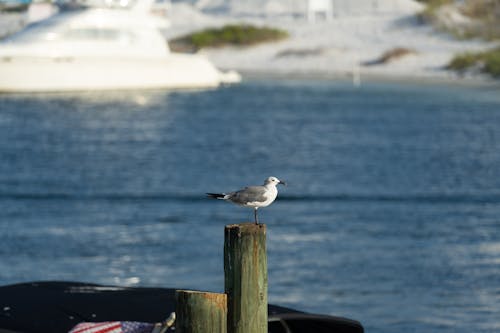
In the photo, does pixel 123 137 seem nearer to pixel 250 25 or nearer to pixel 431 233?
pixel 431 233

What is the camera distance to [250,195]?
36.4ft

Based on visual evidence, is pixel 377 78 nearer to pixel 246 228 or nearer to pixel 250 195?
pixel 250 195

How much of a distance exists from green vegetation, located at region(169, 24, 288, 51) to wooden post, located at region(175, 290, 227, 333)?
92.6 m

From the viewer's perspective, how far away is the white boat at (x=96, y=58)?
7638cm

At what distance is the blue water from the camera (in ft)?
67.6

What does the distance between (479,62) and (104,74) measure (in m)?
25.1

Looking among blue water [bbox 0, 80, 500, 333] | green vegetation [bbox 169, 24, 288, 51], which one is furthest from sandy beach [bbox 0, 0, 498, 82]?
blue water [bbox 0, 80, 500, 333]

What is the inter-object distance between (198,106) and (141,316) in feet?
187

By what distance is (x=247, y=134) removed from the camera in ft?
169

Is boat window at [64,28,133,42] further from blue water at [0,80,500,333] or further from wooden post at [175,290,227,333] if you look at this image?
wooden post at [175,290,227,333]

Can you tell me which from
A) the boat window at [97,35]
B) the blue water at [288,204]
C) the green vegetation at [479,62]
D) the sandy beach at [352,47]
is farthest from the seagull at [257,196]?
the sandy beach at [352,47]

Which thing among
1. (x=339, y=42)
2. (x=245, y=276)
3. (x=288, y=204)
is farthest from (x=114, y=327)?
(x=339, y=42)

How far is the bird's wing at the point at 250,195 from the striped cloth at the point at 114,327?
157cm

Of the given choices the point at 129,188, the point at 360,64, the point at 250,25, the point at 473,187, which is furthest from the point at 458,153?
the point at 250,25
